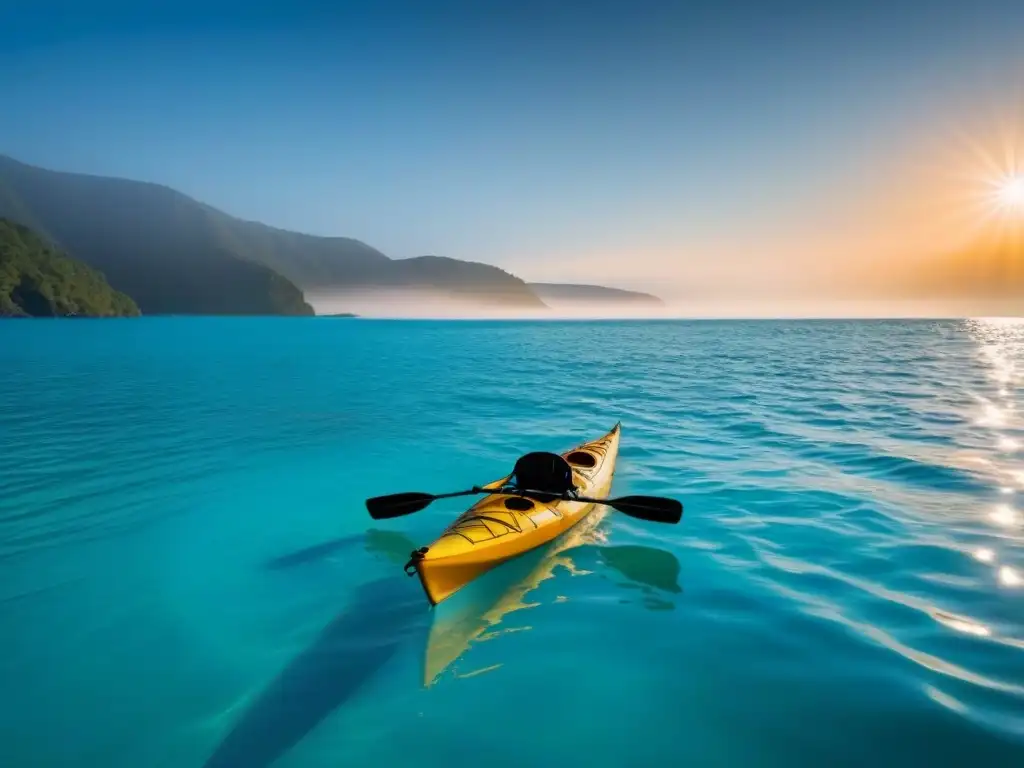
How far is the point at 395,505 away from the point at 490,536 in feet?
6.54

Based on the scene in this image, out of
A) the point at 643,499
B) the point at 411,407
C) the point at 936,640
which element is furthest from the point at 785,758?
the point at 411,407

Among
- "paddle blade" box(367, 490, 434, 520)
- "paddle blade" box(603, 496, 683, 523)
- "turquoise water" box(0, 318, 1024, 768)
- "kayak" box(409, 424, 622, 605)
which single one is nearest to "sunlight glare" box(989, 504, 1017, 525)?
"turquoise water" box(0, 318, 1024, 768)

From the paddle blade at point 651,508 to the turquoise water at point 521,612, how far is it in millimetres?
886

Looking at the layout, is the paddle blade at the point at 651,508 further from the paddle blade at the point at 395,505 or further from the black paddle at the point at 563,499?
the paddle blade at the point at 395,505

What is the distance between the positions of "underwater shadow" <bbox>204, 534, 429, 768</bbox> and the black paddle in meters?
1.04

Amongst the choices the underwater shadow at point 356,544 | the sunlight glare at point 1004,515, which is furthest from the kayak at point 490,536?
the sunlight glare at point 1004,515

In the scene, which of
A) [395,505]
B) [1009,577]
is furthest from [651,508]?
[1009,577]

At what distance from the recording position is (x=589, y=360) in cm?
4869

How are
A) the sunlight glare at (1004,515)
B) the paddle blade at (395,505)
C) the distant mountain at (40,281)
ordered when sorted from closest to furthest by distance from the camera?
the paddle blade at (395,505) → the sunlight glare at (1004,515) → the distant mountain at (40,281)

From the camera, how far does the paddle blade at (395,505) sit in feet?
26.8

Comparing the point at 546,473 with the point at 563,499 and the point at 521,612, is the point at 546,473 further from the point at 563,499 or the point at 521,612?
the point at 521,612

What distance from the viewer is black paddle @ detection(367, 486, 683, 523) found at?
7.86 m

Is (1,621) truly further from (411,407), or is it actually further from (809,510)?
(411,407)

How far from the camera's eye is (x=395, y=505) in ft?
27.1
